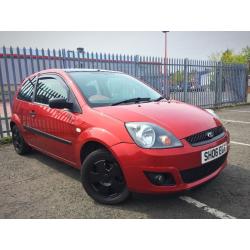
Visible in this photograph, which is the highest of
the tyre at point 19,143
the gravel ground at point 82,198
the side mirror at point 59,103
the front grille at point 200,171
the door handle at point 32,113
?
the side mirror at point 59,103

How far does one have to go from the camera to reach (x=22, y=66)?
6.82 metres

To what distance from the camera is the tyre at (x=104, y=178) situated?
2.65 meters

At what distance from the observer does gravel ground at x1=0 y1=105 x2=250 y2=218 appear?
2605 millimetres

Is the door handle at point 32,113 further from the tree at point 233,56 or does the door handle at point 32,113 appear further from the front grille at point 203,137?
the tree at point 233,56

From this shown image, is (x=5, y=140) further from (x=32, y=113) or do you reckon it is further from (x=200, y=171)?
(x=200, y=171)

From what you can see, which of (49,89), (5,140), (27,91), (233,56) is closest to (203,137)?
(49,89)

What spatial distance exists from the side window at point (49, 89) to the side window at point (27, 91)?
9.4 inches

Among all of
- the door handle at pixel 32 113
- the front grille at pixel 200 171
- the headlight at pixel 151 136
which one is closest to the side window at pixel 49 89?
the door handle at pixel 32 113

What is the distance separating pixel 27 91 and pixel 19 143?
105 centimetres

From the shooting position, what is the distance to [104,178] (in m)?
2.75

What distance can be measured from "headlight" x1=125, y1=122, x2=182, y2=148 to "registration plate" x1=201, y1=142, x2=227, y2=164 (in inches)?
12.2

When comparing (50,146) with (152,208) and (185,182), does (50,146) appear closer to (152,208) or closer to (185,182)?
(152,208)

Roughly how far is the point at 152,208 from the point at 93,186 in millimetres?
692

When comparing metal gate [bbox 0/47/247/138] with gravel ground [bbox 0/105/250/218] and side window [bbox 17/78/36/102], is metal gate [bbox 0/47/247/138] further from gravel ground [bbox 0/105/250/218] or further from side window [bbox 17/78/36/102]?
gravel ground [bbox 0/105/250/218]
